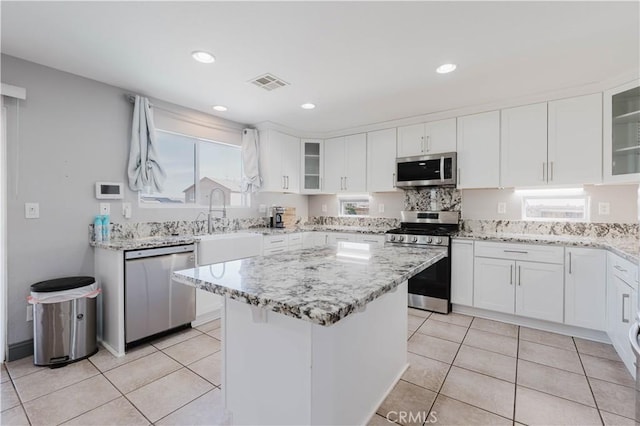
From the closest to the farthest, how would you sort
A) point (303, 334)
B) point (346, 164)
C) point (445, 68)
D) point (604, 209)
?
point (303, 334) < point (445, 68) < point (604, 209) < point (346, 164)

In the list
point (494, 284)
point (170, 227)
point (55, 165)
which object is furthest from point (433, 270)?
Answer: point (55, 165)

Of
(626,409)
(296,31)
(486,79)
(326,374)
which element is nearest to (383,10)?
(296,31)

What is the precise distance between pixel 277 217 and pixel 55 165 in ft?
8.31

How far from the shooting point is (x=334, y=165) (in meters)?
4.56

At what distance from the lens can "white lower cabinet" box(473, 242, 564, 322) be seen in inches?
110

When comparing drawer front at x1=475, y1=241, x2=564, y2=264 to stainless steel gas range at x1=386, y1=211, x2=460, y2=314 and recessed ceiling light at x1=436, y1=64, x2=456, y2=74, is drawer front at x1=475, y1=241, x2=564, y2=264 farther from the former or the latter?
recessed ceiling light at x1=436, y1=64, x2=456, y2=74

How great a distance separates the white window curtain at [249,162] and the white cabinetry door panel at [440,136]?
2.31 m

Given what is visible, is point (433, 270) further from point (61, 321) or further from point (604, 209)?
point (61, 321)

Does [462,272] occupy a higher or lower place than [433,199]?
lower

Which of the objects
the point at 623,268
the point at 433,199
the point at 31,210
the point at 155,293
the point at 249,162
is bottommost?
the point at 155,293

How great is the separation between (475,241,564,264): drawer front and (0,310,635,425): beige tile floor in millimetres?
754

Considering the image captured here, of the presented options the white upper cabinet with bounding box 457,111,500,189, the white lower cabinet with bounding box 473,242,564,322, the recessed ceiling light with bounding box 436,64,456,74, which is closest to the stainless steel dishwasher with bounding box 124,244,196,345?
the recessed ceiling light with bounding box 436,64,456,74

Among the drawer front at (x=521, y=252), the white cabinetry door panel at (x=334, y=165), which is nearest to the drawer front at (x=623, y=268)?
the drawer front at (x=521, y=252)

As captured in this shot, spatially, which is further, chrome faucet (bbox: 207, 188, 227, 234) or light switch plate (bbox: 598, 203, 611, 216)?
chrome faucet (bbox: 207, 188, 227, 234)
